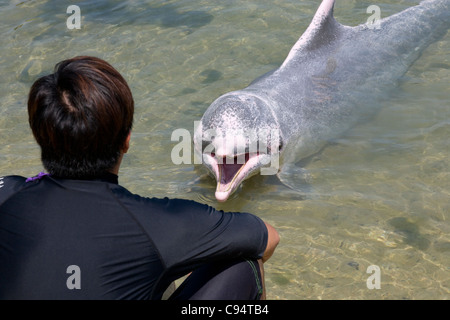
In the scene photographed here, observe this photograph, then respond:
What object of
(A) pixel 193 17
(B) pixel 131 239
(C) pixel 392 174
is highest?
(B) pixel 131 239

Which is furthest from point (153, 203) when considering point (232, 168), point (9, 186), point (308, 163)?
point (308, 163)

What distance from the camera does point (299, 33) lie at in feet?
29.2

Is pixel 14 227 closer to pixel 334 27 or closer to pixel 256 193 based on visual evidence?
pixel 256 193

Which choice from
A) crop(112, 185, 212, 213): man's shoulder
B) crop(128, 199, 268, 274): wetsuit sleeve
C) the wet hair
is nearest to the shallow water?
crop(128, 199, 268, 274): wetsuit sleeve

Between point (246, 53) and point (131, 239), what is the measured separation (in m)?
6.35

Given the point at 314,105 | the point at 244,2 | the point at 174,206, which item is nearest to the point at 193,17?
the point at 244,2

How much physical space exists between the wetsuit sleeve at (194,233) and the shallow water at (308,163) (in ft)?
4.39

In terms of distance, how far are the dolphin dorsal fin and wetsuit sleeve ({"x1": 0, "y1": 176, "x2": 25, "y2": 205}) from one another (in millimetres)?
4588

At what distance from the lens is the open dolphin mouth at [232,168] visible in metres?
5.08

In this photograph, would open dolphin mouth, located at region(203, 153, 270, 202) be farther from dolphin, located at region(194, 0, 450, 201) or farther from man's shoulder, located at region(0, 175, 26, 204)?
man's shoulder, located at region(0, 175, 26, 204)

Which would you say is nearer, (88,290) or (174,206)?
(88,290)

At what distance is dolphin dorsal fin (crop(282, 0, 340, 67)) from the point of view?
6789 mm

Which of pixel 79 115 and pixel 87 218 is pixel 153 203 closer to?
pixel 87 218

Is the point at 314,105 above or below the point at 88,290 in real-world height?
below
